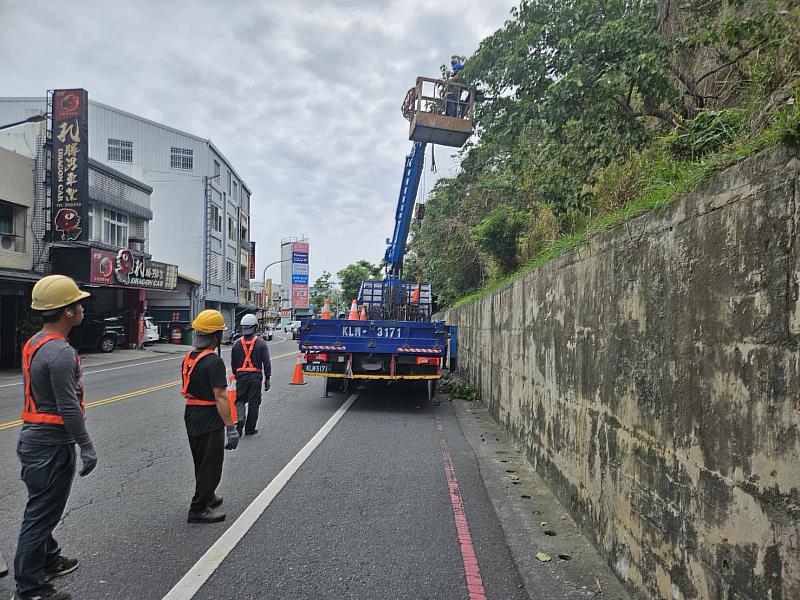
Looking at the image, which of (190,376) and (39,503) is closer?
(39,503)

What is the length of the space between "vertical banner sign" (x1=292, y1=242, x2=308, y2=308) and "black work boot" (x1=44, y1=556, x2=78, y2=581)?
71577 mm

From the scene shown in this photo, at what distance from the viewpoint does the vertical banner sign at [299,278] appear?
74938 millimetres

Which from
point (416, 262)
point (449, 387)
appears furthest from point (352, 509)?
point (416, 262)

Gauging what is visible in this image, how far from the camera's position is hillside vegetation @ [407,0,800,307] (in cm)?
377

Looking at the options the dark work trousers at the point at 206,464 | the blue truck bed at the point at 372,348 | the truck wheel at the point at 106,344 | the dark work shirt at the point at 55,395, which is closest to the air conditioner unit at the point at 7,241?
the truck wheel at the point at 106,344

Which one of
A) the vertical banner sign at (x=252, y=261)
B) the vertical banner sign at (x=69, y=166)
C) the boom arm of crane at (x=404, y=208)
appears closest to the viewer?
the boom arm of crane at (x=404, y=208)

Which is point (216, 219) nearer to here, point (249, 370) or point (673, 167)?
point (249, 370)

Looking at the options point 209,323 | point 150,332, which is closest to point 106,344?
point 150,332

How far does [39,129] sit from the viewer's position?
2122cm

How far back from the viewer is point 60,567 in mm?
3666

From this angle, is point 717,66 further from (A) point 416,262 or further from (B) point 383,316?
(A) point 416,262

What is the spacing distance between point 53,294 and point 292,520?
2.52m

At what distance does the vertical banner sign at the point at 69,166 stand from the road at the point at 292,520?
1465 centimetres

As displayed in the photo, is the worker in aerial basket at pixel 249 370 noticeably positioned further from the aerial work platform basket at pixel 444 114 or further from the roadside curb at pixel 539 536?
the aerial work platform basket at pixel 444 114
